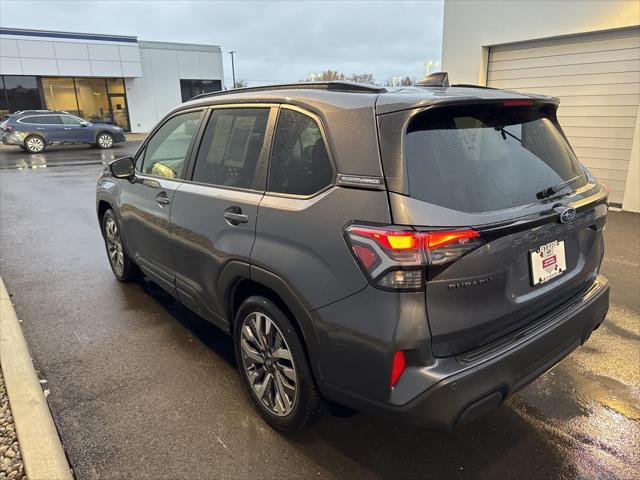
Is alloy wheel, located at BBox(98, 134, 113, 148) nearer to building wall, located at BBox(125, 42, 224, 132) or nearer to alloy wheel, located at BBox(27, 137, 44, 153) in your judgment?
alloy wheel, located at BBox(27, 137, 44, 153)

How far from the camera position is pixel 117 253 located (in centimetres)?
491

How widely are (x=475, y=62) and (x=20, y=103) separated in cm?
2573

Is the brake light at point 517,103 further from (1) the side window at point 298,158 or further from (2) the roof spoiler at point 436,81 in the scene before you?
(1) the side window at point 298,158

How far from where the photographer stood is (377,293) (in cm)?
197

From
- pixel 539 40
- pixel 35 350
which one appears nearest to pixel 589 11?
pixel 539 40

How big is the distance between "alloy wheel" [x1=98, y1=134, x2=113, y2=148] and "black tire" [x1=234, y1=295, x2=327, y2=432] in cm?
→ 2147

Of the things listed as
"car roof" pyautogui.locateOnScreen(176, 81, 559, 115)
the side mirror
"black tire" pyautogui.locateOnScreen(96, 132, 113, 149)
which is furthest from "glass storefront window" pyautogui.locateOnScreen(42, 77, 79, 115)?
"car roof" pyautogui.locateOnScreen(176, 81, 559, 115)

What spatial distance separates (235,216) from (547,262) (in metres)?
1.63

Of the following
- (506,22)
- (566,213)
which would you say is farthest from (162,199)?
(506,22)

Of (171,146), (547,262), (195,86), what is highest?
(195,86)

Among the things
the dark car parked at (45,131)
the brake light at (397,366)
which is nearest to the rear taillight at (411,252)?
the brake light at (397,366)

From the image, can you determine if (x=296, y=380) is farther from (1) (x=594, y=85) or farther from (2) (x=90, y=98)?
(2) (x=90, y=98)

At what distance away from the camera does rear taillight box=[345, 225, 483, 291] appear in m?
1.91

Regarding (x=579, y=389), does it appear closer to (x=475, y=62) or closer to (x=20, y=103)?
(x=475, y=62)
